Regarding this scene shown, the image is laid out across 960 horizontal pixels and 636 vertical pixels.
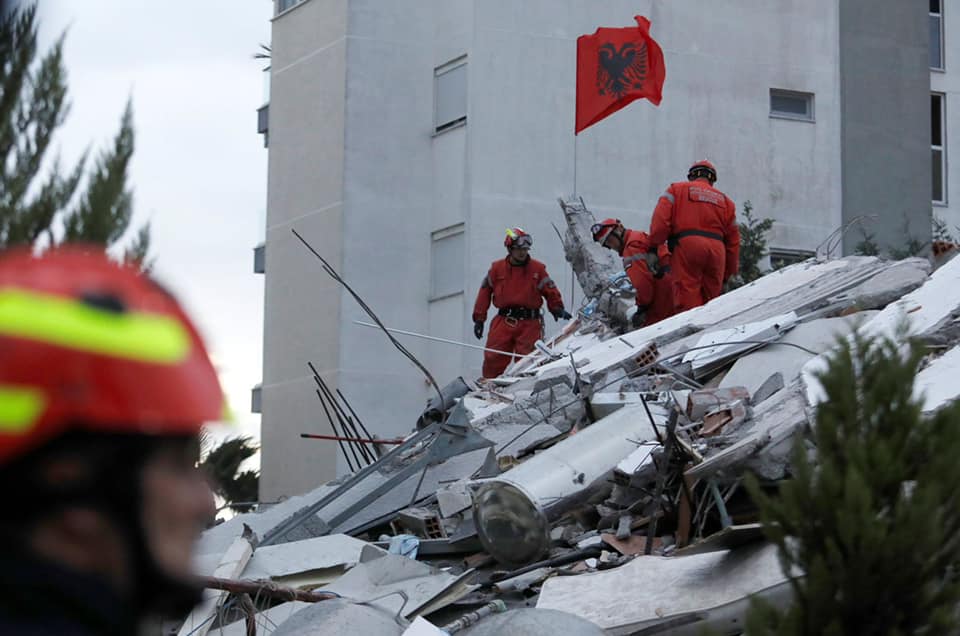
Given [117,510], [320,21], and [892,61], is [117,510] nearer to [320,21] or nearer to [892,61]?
[320,21]

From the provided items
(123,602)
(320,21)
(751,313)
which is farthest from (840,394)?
→ (320,21)

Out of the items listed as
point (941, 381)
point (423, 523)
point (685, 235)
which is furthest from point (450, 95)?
point (941, 381)

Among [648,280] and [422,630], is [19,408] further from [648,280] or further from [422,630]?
[648,280]

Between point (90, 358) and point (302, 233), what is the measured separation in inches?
870

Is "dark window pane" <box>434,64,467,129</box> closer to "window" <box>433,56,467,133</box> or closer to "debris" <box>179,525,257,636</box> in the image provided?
"window" <box>433,56,467,133</box>

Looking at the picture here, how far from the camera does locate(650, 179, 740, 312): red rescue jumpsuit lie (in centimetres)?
1280

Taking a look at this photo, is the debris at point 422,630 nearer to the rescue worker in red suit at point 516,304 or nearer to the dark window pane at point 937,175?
the rescue worker in red suit at point 516,304

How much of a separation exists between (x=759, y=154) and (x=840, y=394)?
2048cm

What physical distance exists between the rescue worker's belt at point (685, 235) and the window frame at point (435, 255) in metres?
9.02

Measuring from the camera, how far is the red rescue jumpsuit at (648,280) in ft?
43.4

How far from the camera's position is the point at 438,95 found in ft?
75.2

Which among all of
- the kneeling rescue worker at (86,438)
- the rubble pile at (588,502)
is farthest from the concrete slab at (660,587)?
the kneeling rescue worker at (86,438)

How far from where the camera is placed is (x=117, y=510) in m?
1.29

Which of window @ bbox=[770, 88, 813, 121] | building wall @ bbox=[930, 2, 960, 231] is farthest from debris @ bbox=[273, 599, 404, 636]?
building wall @ bbox=[930, 2, 960, 231]
